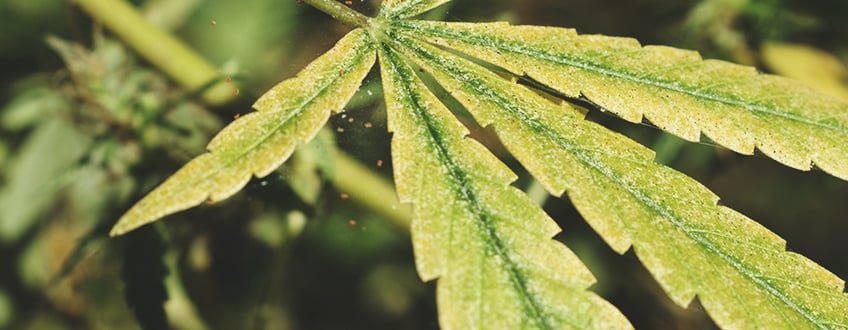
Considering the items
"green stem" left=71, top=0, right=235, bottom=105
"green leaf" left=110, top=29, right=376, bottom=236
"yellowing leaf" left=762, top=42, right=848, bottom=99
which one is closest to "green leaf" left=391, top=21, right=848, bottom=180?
"green leaf" left=110, top=29, right=376, bottom=236

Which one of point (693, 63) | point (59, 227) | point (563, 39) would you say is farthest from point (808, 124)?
point (59, 227)

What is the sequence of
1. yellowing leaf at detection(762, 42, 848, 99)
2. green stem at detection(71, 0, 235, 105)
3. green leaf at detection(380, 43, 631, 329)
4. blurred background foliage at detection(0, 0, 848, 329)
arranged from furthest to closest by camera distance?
1. yellowing leaf at detection(762, 42, 848, 99)
2. green stem at detection(71, 0, 235, 105)
3. blurred background foliage at detection(0, 0, 848, 329)
4. green leaf at detection(380, 43, 631, 329)

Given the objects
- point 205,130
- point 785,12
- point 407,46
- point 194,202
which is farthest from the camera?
point 785,12

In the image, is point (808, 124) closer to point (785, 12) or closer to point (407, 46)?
point (407, 46)

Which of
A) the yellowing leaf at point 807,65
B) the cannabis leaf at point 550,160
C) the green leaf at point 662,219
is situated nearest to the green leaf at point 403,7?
the cannabis leaf at point 550,160

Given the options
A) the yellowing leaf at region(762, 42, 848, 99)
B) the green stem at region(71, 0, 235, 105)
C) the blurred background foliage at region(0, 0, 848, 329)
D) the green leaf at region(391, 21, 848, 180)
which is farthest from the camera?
the yellowing leaf at region(762, 42, 848, 99)

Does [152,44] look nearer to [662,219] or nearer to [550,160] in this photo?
[550,160]

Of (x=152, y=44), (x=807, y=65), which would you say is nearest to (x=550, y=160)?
(x=152, y=44)

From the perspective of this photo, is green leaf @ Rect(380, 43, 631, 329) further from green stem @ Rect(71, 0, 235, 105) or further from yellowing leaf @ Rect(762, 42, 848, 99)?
yellowing leaf @ Rect(762, 42, 848, 99)
